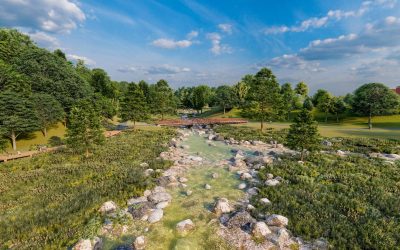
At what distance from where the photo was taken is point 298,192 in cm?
1296

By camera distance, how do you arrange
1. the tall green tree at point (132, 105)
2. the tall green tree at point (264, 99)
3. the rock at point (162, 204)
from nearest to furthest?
the rock at point (162, 204) < the tall green tree at point (264, 99) < the tall green tree at point (132, 105)

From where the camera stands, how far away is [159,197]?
12.9m

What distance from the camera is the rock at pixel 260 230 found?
894 cm

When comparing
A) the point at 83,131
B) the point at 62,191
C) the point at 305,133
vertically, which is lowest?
the point at 62,191

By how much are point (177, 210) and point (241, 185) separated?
5.12 m

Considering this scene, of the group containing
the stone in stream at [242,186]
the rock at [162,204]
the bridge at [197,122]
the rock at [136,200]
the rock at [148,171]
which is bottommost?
the rock at [136,200]

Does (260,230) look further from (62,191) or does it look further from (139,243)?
(62,191)

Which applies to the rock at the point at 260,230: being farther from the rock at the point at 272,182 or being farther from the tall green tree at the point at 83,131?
the tall green tree at the point at 83,131

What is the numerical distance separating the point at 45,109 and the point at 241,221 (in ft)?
111

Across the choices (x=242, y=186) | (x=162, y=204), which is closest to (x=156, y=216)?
(x=162, y=204)

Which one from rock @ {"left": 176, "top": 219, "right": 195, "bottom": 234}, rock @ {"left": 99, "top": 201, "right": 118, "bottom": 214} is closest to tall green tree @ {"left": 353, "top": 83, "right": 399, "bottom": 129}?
rock @ {"left": 176, "top": 219, "right": 195, "bottom": 234}

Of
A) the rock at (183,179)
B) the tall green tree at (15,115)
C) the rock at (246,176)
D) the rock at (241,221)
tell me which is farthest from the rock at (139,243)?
the tall green tree at (15,115)

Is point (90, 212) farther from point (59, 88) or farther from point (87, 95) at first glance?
point (87, 95)

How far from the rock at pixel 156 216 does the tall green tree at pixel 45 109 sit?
28.4 metres
